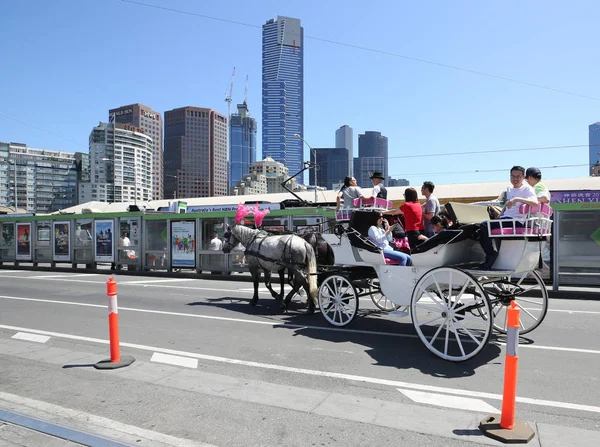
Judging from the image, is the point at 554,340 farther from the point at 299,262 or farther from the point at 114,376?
the point at 114,376

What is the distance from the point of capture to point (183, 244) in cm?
1820

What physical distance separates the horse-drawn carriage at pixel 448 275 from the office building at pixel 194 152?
109739 millimetres

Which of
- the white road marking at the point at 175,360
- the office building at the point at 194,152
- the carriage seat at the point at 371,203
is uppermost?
the office building at the point at 194,152

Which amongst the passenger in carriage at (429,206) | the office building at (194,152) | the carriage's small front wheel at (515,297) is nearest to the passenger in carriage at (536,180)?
the carriage's small front wheel at (515,297)

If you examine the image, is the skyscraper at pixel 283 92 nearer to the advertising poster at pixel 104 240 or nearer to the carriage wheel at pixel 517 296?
the advertising poster at pixel 104 240

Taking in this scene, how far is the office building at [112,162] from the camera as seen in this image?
7512 cm

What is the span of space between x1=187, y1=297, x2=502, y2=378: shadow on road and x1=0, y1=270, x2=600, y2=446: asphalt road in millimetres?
32

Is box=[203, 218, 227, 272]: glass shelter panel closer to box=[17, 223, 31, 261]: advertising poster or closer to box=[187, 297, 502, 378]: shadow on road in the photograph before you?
box=[187, 297, 502, 378]: shadow on road

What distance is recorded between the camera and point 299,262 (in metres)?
9.12

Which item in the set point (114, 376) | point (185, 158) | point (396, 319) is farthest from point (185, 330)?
point (185, 158)

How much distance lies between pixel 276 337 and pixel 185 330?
5.71 ft

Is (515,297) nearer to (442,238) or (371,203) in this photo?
(442,238)

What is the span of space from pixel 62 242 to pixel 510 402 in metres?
23.0

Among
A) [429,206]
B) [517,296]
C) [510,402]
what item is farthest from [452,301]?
[517,296]
